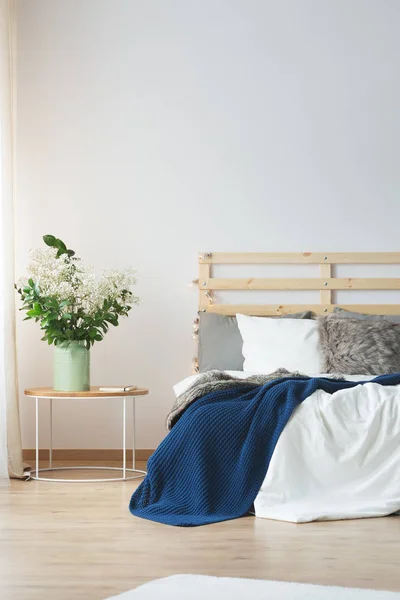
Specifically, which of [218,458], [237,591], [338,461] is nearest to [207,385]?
[218,458]

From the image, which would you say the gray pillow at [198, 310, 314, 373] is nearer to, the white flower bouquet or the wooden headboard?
the wooden headboard

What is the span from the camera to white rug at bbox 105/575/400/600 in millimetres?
2174

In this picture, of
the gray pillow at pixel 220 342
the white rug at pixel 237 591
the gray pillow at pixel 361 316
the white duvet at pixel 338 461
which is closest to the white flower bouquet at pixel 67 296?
the gray pillow at pixel 220 342

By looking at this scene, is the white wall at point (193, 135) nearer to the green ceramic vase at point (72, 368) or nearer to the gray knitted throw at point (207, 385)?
the green ceramic vase at point (72, 368)

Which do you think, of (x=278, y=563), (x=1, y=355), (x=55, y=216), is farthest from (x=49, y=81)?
(x=278, y=563)

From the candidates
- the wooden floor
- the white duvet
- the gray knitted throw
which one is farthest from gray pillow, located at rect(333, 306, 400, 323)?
the wooden floor

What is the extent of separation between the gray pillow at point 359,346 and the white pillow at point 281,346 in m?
0.07

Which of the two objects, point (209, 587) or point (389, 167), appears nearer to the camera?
point (209, 587)

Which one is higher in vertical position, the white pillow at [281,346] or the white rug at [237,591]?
the white pillow at [281,346]

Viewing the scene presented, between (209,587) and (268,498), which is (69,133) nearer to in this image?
(268,498)

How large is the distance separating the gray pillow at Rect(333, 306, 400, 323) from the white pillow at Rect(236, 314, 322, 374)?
0.26 metres

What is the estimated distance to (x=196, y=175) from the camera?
5.39 meters

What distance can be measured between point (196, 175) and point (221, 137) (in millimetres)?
288

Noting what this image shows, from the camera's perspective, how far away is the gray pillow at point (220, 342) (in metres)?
4.98
